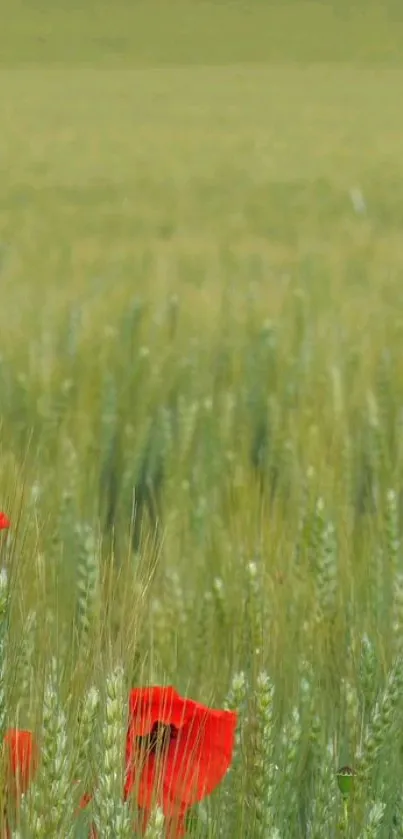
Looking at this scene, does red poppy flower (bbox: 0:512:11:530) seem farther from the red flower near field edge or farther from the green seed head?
the green seed head

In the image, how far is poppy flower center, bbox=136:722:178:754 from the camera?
575 mm

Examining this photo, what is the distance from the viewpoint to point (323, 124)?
18.2 feet

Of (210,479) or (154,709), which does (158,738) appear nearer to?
(154,709)

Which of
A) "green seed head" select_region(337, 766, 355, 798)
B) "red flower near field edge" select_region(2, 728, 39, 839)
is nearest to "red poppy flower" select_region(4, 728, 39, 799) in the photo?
"red flower near field edge" select_region(2, 728, 39, 839)

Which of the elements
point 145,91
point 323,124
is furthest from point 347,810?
point 145,91

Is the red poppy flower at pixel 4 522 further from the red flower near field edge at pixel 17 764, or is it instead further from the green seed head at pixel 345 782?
the green seed head at pixel 345 782

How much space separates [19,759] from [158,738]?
6 centimetres

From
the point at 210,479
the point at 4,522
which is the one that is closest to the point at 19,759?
the point at 4,522

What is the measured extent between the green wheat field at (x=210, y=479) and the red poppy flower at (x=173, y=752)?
17 millimetres

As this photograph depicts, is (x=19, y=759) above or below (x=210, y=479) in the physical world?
below

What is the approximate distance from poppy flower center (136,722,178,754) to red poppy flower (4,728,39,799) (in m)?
0.05

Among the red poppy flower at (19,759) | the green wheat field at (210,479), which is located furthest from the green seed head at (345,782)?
the red poppy flower at (19,759)

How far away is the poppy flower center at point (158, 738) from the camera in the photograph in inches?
22.6

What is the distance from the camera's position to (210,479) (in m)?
1.36
